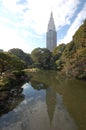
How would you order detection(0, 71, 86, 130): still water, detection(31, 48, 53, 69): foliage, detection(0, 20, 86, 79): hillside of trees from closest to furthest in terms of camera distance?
detection(0, 71, 86, 130): still water, detection(0, 20, 86, 79): hillside of trees, detection(31, 48, 53, 69): foliage

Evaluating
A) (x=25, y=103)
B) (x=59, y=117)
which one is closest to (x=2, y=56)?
(x=25, y=103)

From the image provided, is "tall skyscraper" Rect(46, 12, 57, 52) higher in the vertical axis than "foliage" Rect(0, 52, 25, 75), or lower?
higher

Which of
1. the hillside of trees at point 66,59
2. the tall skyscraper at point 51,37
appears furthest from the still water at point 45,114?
the tall skyscraper at point 51,37

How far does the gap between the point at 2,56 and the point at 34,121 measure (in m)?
17.2

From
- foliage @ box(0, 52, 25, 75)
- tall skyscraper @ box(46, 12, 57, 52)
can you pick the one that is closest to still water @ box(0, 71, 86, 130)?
foliage @ box(0, 52, 25, 75)

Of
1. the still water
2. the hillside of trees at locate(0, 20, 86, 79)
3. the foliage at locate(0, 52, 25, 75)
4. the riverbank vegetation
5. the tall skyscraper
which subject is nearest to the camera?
Answer: the still water

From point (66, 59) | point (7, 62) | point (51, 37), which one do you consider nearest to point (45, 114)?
point (7, 62)

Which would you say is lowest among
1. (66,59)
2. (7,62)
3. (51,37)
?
(7,62)

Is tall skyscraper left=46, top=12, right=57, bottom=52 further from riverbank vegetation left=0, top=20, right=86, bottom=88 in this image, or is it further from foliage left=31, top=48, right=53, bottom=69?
riverbank vegetation left=0, top=20, right=86, bottom=88

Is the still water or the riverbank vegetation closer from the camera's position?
the still water

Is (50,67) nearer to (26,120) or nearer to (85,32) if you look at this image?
(85,32)

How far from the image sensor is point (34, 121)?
1373 centimetres

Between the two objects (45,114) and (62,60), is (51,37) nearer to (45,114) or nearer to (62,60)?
(62,60)

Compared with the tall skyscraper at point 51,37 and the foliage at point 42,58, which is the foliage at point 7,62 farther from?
the tall skyscraper at point 51,37
